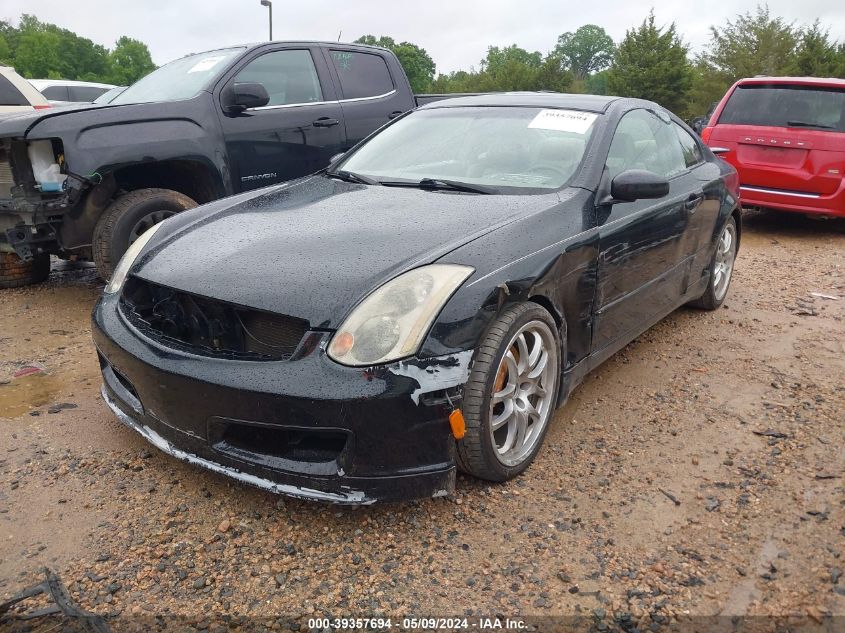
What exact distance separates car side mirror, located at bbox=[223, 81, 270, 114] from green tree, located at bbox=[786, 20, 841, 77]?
27.2m

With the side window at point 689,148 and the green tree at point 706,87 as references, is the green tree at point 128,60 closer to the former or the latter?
the green tree at point 706,87

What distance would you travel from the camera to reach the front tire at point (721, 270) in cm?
465

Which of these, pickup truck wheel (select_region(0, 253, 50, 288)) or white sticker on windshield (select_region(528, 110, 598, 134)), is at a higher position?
white sticker on windshield (select_region(528, 110, 598, 134))

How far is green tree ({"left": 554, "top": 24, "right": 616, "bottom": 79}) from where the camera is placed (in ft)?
330

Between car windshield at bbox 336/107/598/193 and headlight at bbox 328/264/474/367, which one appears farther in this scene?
car windshield at bbox 336/107/598/193

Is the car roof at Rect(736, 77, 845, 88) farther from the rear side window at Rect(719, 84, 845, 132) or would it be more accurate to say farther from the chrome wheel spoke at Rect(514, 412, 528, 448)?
the chrome wheel spoke at Rect(514, 412, 528, 448)

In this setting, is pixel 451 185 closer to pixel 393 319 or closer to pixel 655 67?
pixel 393 319

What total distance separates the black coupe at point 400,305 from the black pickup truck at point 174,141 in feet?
Answer: 4.54

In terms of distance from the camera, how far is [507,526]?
242 cm

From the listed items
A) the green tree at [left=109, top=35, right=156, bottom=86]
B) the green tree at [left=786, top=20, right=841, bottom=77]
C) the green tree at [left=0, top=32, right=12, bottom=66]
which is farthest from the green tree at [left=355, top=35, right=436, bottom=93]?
the green tree at [left=786, top=20, right=841, bottom=77]

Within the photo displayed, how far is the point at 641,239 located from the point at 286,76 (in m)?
3.29

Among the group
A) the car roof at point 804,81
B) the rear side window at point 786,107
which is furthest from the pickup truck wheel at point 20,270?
the car roof at point 804,81

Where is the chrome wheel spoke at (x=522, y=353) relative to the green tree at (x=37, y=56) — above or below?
below

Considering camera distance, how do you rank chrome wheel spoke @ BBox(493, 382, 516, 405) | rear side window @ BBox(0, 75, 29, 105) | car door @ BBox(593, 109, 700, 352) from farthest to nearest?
1. rear side window @ BBox(0, 75, 29, 105)
2. car door @ BBox(593, 109, 700, 352)
3. chrome wheel spoke @ BBox(493, 382, 516, 405)
